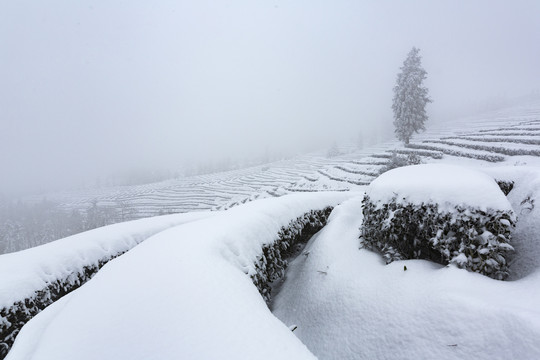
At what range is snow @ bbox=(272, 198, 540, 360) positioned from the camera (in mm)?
2748

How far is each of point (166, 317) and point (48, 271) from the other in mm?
4286

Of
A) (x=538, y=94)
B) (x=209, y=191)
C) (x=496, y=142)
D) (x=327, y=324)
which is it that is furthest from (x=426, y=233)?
(x=538, y=94)

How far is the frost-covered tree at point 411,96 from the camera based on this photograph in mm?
28359

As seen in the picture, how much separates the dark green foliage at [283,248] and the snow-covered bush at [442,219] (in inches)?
67.7

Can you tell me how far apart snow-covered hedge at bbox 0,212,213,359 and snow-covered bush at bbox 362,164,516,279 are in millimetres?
6010

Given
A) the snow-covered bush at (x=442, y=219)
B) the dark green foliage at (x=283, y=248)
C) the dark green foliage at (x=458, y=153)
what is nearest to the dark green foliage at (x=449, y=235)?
the snow-covered bush at (x=442, y=219)

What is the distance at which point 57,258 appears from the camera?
511 centimetres

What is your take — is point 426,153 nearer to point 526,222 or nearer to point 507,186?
point 507,186

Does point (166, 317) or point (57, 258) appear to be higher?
point (166, 317)

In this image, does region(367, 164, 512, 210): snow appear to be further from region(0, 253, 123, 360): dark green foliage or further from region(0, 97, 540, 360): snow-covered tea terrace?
region(0, 253, 123, 360): dark green foliage

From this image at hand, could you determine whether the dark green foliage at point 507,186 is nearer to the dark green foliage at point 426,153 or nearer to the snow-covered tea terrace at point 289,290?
the snow-covered tea terrace at point 289,290

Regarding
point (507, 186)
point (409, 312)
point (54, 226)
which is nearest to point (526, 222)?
point (507, 186)

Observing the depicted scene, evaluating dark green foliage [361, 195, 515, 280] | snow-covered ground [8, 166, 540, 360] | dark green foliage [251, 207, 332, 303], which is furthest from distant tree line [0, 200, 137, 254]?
dark green foliage [361, 195, 515, 280]

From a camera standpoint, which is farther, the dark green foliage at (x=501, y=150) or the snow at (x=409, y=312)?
the dark green foliage at (x=501, y=150)
